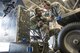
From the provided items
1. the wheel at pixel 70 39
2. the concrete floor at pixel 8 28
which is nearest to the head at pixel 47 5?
the concrete floor at pixel 8 28

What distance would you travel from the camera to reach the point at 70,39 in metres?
3.28

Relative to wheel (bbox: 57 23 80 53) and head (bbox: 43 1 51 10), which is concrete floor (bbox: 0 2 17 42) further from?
wheel (bbox: 57 23 80 53)

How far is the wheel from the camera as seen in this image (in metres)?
3.21

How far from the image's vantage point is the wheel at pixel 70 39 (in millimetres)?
3205

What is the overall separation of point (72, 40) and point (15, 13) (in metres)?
1.59

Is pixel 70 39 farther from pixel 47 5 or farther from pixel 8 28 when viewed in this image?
pixel 8 28

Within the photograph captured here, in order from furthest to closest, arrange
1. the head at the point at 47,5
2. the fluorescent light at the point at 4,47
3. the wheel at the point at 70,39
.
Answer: the head at the point at 47,5
the fluorescent light at the point at 4,47
the wheel at the point at 70,39

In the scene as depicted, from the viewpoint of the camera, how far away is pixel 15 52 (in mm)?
3566

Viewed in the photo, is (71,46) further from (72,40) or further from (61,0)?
(61,0)

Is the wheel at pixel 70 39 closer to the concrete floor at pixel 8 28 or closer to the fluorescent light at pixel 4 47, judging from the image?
the concrete floor at pixel 8 28

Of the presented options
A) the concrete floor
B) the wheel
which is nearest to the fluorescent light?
the concrete floor

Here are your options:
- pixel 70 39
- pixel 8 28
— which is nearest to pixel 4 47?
pixel 8 28

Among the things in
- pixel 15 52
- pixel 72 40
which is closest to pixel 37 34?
pixel 15 52

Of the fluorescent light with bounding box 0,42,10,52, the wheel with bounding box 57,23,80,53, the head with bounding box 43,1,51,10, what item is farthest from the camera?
the head with bounding box 43,1,51,10
